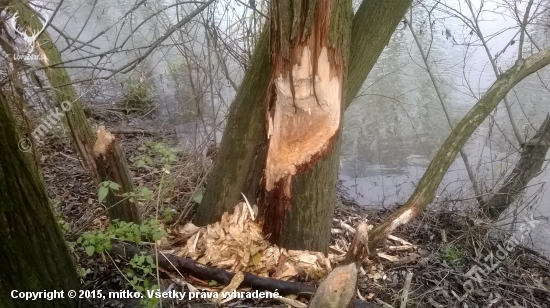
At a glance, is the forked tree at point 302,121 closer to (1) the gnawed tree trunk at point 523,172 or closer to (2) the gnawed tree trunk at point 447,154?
(2) the gnawed tree trunk at point 447,154

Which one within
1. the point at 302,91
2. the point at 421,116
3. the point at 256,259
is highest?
the point at 421,116

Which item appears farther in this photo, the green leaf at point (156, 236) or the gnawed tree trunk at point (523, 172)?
the gnawed tree trunk at point (523, 172)

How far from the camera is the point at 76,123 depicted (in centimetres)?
265

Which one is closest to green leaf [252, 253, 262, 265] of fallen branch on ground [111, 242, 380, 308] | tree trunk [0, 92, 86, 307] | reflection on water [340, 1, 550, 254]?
fallen branch on ground [111, 242, 380, 308]

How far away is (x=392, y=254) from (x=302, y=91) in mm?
1544

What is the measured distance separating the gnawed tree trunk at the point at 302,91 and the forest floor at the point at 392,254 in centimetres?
64

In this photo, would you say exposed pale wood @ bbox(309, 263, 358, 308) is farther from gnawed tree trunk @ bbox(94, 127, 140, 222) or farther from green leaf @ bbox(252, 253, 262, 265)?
gnawed tree trunk @ bbox(94, 127, 140, 222)

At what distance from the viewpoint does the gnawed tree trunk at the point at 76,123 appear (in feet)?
8.54

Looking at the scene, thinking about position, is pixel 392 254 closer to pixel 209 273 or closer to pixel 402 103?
pixel 209 273

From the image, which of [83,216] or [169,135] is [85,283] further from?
[169,135]

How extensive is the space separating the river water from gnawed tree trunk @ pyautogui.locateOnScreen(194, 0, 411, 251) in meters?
1.67

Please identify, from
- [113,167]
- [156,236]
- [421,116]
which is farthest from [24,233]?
[421,116]

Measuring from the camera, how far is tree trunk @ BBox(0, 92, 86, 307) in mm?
1585

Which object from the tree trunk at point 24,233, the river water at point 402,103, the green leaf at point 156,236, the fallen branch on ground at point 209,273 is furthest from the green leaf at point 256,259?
the river water at point 402,103
